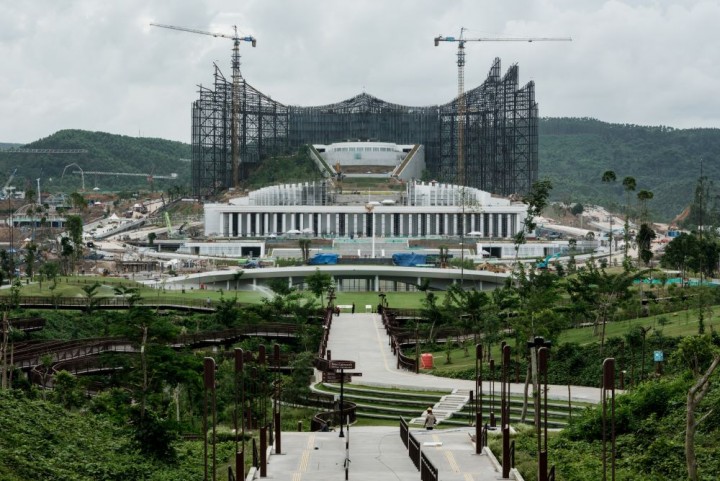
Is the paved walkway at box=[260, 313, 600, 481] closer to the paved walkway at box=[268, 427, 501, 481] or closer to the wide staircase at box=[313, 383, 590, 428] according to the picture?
the paved walkway at box=[268, 427, 501, 481]

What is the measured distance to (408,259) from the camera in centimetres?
12638

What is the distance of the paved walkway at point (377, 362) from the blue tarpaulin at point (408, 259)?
1827 inches

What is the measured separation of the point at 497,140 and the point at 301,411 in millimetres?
139747

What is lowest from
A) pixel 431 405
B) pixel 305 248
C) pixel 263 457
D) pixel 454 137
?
pixel 431 405

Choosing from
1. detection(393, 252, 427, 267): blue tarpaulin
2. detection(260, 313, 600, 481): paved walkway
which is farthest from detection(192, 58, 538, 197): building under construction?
detection(260, 313, 600, 481): paved walkway

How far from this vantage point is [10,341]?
63.8 m

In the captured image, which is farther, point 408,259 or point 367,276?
point 408,259

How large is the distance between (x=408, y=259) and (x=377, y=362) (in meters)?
66.8

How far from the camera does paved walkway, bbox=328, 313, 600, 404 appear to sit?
5109 cm

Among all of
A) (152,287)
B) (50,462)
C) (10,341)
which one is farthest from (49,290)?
(50,462)

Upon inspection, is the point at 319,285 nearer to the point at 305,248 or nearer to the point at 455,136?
the point at 305,248

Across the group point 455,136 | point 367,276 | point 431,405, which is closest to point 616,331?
point 431,405

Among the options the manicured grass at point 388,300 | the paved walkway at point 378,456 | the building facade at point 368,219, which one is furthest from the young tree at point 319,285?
the building facade at point 368,219

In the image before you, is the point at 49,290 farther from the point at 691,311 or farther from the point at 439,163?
the point at 439,163
